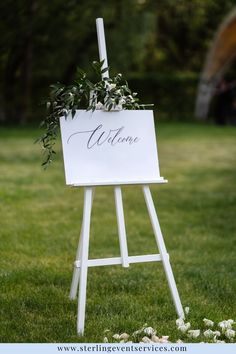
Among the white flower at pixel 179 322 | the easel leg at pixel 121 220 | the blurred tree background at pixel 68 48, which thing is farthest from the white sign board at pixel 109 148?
the blurred tree background at pixel 68 48

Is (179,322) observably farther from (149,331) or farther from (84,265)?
(84,265)

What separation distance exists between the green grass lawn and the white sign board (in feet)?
2.73

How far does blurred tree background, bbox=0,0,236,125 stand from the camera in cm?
1969

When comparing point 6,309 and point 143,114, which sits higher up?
point 143,114

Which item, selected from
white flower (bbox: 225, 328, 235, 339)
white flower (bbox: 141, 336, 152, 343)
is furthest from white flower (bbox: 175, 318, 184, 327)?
white flower (bbox: 141, 336, 152, 343)

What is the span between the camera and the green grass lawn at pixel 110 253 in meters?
4.02

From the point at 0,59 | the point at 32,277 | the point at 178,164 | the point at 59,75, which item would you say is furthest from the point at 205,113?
the point at 32,277

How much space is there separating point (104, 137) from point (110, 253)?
86.1 inches

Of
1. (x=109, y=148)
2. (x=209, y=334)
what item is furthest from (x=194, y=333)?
(x=109, y=148)

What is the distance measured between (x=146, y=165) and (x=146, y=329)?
940 millimetres

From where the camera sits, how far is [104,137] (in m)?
3.88

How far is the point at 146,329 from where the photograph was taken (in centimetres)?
361

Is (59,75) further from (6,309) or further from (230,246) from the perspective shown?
(6,309)

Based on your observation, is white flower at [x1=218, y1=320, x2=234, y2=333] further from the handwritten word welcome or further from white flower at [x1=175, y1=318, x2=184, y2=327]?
the handwritten word welcome
